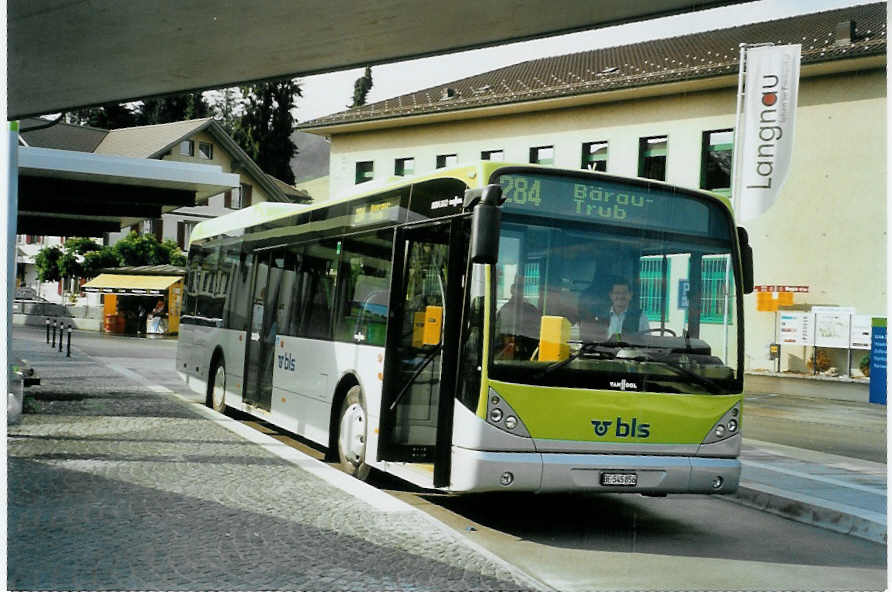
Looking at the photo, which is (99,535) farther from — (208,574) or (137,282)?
(137,282)

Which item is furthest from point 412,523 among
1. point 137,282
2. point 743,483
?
point 137,282

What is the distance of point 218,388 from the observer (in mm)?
15297

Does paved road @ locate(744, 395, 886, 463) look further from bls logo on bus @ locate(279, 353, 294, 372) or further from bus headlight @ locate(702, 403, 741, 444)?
bls logo on bus @ locate(279, 353, 294, 372)

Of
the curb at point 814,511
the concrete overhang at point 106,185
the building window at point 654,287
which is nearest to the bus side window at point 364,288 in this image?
the building window at point 654,287

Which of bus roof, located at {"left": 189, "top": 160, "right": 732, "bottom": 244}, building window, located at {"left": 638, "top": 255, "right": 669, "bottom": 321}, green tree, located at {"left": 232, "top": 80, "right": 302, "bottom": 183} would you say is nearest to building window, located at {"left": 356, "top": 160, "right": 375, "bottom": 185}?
green tree, located at {"left": 232, "top": 80, "right": 302, "bottom": 183}

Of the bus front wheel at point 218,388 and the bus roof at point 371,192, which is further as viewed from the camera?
the bus front wheel at point 218,388

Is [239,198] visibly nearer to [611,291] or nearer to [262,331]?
[262,331]

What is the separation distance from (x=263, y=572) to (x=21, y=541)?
1.60m

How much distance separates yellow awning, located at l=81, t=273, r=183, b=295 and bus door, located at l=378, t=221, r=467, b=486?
42.7m

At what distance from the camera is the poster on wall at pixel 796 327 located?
25.2 m

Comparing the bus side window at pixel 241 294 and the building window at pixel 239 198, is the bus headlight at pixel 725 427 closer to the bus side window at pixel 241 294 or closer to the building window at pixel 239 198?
the bus side window at pixel 241 294

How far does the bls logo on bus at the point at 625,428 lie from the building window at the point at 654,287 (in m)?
0.82

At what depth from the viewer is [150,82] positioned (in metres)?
9.73

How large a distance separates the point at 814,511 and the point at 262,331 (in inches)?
277
